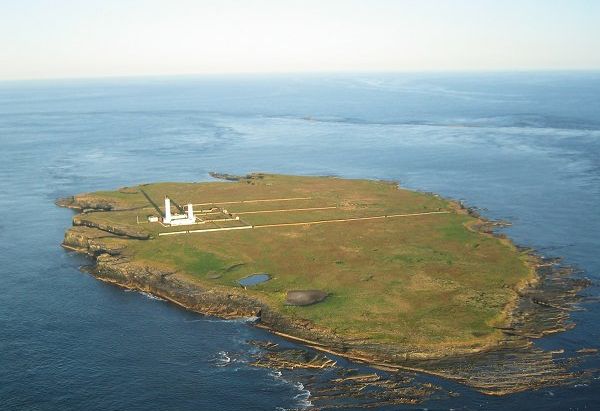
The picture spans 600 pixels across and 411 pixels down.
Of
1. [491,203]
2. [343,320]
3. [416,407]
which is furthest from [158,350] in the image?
[491,203]

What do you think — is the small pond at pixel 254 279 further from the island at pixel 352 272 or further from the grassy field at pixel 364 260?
the grassy field at pixel 364 260

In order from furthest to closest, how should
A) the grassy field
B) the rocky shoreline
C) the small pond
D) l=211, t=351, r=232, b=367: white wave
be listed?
1. the small pond
2. the grassy field
3. l=211, t=351, r=232, b=367: white wave
4. the rocky shoreline

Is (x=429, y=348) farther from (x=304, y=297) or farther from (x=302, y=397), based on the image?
(x=304, y=297)

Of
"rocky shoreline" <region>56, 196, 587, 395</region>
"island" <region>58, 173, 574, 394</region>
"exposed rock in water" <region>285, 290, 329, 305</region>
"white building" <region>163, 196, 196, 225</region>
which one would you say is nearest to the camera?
"rocky shoreline" <region>56, 196, 587, 395</region>

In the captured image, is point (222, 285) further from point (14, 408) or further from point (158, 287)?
point (14, 408)

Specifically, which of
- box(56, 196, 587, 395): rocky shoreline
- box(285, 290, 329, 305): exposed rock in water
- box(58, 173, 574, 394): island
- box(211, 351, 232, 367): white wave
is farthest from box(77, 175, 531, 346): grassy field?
box(211, 351, 232, 367): white wave

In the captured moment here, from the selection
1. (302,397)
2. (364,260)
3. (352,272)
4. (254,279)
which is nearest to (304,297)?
(254,279)

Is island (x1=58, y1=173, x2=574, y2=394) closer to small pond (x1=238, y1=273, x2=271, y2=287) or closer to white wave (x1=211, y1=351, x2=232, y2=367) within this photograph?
small pond (x1=238, y1=273, x2=271, y2=287)

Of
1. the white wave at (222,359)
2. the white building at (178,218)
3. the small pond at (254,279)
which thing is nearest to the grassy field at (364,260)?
the small pond at (254,279)
